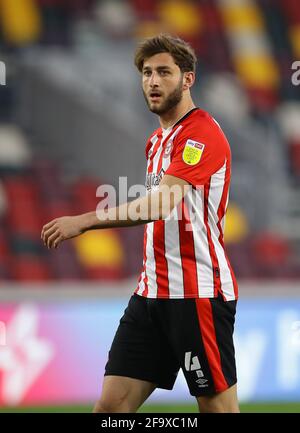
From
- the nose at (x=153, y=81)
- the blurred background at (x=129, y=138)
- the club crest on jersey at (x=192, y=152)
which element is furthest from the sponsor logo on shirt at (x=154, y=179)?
the blurred background at (x=129, y=138)

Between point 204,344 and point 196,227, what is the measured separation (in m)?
0.41

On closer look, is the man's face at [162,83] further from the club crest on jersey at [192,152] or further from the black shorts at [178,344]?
the black shorts at [178,344]

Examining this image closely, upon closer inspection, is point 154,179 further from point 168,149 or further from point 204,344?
point 204,344

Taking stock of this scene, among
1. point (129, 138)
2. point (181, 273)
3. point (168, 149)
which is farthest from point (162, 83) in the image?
point (129, 138)

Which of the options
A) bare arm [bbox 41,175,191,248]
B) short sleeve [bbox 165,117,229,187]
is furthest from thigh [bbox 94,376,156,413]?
short sleeve [bbox 165,117,229,187]

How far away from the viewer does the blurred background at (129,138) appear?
19.8 ft

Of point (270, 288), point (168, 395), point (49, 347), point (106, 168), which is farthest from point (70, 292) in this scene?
point (106, 168)

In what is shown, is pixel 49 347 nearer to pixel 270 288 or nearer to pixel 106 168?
pixel 270 288

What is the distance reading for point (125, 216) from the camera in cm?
309

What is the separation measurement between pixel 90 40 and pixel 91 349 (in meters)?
6.22

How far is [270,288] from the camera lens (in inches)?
239

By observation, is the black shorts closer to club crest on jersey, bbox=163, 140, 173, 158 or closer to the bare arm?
the bare arm

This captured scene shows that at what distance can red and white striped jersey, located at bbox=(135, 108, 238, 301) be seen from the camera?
328 centimetres

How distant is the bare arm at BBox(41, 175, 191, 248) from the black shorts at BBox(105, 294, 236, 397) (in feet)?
1.30
